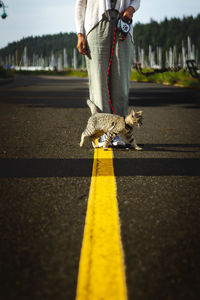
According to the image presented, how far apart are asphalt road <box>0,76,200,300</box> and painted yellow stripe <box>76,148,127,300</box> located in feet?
0.12

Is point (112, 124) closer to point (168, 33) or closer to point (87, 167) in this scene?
point (87, 167)

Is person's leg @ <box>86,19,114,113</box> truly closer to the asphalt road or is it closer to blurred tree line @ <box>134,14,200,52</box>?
the asphalt road

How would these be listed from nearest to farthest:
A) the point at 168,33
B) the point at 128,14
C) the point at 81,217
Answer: the point at 81,217, the point at 128,14, the point at 168,33

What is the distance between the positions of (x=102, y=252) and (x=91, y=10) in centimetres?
319

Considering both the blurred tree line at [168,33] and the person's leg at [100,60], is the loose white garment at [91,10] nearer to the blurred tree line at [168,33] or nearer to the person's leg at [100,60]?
the person's leg at [100,60]

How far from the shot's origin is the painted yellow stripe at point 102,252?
149cm

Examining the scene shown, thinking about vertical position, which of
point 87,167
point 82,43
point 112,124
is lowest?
point 87,167

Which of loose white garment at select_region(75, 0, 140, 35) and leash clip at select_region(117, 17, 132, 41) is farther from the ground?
loose white garment at select_region(75, 0, 140, 35)

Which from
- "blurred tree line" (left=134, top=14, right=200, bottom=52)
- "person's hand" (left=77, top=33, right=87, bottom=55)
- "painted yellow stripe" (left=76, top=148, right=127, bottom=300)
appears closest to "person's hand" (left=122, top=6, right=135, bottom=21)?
"person's hand" (left=77, top=33, right=87, bottom=55)

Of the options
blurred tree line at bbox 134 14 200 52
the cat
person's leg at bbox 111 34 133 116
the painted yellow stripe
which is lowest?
the painted yellow stripe

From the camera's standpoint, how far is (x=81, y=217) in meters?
2.26

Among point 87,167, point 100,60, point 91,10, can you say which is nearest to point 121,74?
point 100,60

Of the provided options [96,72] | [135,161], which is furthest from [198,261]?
[96,72]

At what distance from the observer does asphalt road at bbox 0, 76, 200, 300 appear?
5.10 feet
